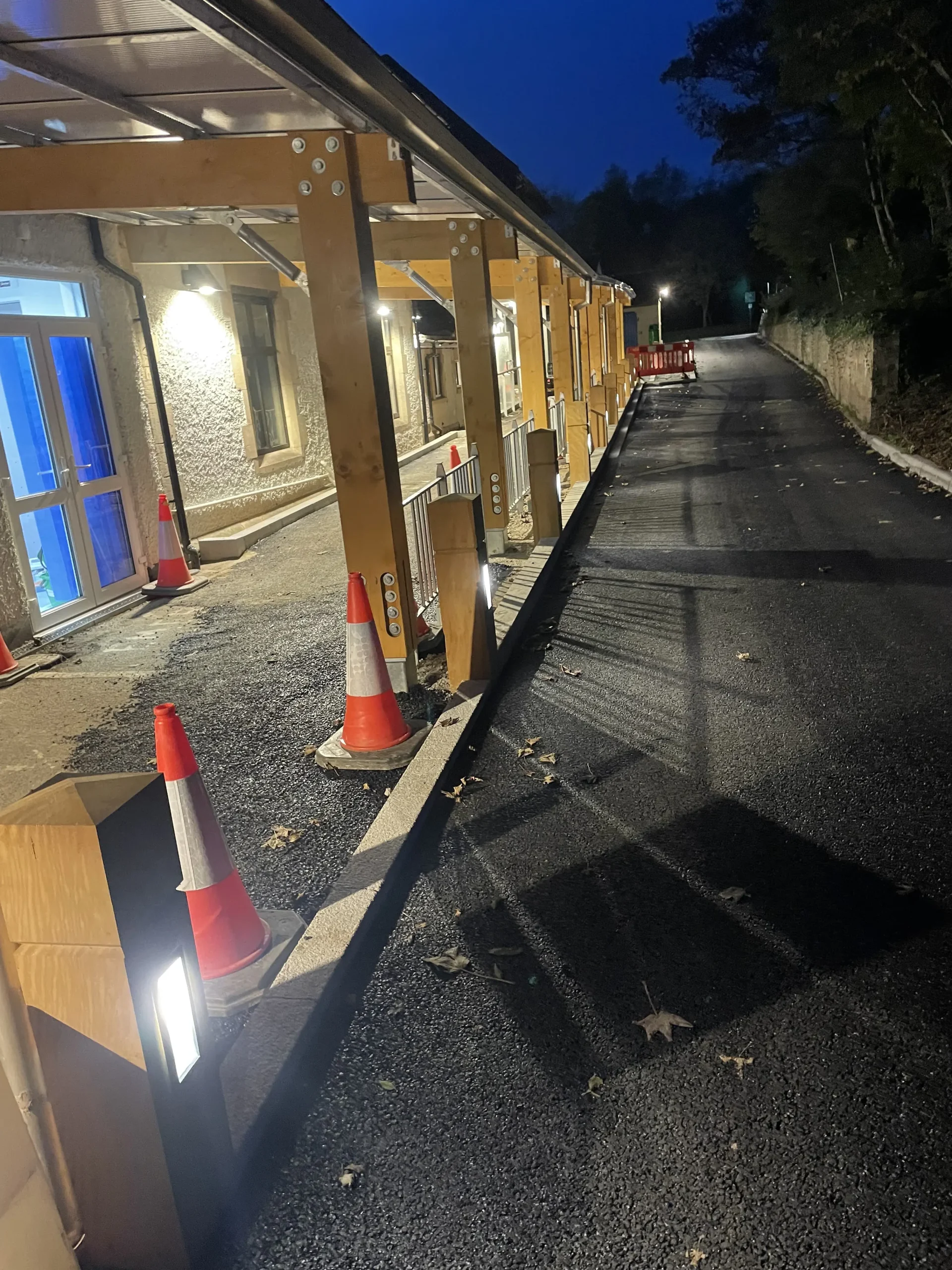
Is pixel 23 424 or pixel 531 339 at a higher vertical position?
pixel 531 339

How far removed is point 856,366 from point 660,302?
4688 cm

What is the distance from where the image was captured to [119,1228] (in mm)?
2006

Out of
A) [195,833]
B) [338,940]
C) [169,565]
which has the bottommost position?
[338,940]

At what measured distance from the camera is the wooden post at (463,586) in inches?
215

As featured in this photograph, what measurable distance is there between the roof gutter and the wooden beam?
0.86 ft

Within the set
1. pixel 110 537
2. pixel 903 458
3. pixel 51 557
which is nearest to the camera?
pixel 51 557

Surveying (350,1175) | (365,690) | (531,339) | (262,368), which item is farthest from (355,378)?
(262,368)

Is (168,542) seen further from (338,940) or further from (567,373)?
(567,373)

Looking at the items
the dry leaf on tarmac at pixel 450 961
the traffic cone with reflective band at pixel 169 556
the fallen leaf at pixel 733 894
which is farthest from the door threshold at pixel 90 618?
the fallen leaf at pixel 733 894

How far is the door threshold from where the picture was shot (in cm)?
767

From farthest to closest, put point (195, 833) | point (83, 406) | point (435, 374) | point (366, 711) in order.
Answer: point (435, 374) < point (83, 406) < point (366, 711) < point (195, 833)

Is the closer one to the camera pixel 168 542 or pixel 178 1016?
pixel 178 1016

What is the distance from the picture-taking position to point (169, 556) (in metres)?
9.26

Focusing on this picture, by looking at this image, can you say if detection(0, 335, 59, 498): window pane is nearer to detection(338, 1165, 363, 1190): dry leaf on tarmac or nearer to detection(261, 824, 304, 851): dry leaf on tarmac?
detection(261, 824, 304, 851): dry leaf on tarmac
